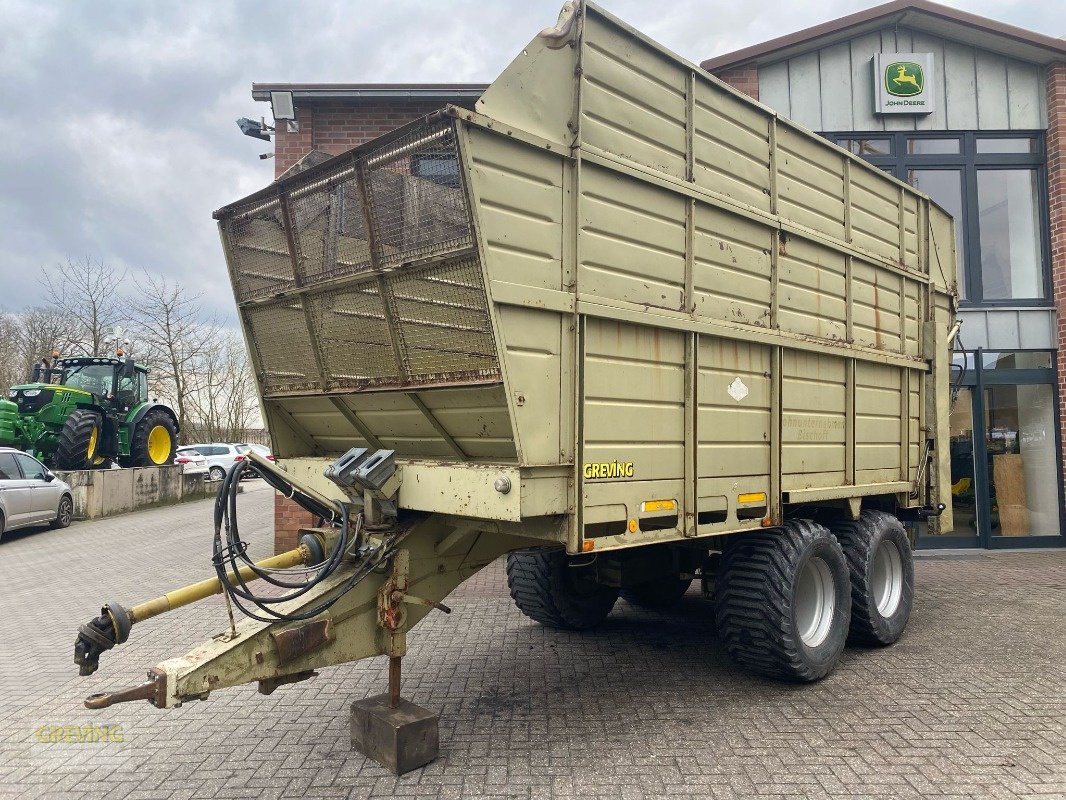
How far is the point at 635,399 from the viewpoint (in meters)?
3.81

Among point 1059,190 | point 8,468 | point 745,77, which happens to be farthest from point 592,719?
point 8,468

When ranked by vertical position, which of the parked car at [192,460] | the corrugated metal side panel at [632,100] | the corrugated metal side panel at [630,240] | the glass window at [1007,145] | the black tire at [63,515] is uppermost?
the glass window at [1007,145]

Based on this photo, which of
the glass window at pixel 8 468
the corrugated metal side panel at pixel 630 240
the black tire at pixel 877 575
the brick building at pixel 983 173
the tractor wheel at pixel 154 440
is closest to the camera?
the corrugated metal side panel at pixel 630 240

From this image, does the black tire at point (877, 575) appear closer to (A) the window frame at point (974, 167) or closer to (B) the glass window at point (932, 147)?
(A) the window frame at point (974, 167)

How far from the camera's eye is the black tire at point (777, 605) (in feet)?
15.0

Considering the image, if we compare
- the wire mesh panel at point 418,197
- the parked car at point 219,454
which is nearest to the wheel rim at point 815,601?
the wire mesh panel at point 418,197

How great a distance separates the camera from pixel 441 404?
379cm

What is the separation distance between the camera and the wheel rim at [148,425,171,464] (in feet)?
60.4

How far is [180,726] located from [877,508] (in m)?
5.50

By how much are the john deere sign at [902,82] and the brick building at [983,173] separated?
0.01 meters

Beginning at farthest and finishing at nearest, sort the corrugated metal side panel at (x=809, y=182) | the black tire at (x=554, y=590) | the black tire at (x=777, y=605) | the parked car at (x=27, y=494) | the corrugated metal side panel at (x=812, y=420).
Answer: the parked car at (x=27, y=494)
the black tire at (x=554, y=590)
the corrugated metal side panel at (x=809, y=182)
the corrugated metal side panel at (x=812, y=420)
the black tire at (x=777, y=605)

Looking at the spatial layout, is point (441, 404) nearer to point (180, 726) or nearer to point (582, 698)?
point (582, 698)

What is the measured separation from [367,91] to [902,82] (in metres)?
7.36

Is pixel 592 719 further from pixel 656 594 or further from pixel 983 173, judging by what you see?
pixel 983 173
